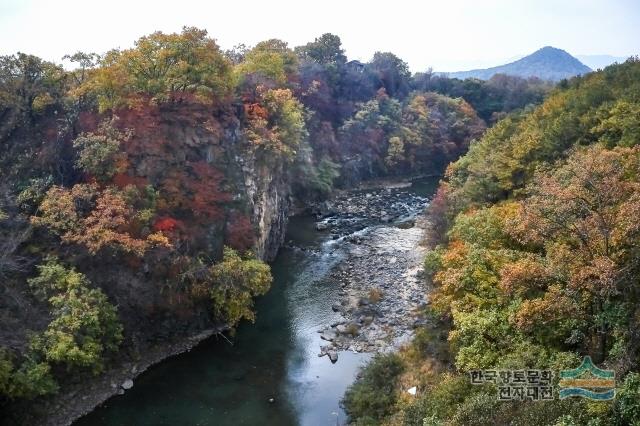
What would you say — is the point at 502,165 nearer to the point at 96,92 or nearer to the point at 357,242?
the point at 357,242

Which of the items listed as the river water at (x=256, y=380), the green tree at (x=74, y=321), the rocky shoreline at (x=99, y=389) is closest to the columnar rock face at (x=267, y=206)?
the river water at (x=256, y=380)

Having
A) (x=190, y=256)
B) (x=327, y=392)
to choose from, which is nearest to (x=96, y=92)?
(x=190, y=256)

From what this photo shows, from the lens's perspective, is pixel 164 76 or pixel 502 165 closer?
pixel 164 76

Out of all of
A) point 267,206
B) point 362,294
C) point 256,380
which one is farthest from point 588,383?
point 267,206

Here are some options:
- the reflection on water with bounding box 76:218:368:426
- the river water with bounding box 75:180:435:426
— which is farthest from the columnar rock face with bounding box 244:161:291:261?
the reflection on water with bounding box 76:218:368:426

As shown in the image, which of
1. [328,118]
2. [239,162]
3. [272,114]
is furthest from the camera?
[328,118]

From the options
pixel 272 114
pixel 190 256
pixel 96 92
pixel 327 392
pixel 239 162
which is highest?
pixel 96 92
